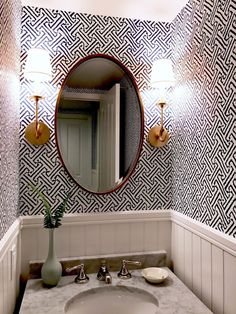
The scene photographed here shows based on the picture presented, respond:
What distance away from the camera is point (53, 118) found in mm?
1507

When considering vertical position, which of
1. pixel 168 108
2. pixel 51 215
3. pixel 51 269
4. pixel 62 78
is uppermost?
pixel 62 78

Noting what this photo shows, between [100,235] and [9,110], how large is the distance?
2.59ft

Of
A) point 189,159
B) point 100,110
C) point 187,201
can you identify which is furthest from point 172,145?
point 100,110

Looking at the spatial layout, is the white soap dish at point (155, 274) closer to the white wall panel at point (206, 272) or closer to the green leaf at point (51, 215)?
the white wall panel at point (206, 272)

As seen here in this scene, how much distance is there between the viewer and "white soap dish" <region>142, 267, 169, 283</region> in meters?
1.36

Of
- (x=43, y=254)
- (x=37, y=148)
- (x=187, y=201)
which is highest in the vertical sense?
(x=37, y=148)

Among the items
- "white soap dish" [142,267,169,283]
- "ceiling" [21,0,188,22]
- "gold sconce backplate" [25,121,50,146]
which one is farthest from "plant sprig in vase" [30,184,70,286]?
"ceiling" [21,0,188,22]

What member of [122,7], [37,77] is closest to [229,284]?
[37,77]

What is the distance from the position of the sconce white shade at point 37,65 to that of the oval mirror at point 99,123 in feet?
0.47

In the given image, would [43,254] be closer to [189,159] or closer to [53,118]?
[53,118]

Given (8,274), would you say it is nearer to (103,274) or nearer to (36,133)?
(103,274)

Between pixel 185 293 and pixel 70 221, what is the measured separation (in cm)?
65

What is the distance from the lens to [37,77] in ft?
4.51

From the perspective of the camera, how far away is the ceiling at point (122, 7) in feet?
4.77
